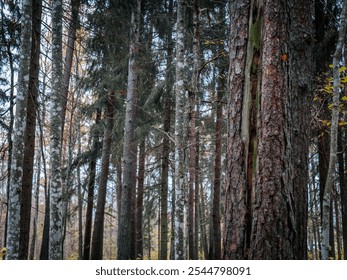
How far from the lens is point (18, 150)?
16.9 feet

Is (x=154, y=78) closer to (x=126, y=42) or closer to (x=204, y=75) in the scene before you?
(x=204, y=75)

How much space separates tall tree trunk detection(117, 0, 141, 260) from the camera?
805 centimetres

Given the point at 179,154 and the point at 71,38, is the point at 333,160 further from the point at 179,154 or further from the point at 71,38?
the point at 71,38

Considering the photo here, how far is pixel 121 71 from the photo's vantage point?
10.8 m

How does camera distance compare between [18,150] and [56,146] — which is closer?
[18,150]

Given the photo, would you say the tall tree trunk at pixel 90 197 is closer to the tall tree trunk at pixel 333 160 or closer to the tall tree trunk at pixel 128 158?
the tall tree trunk at pixel 128 158

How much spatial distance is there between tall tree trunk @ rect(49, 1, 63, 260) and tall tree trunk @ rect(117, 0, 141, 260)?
2.93 metres

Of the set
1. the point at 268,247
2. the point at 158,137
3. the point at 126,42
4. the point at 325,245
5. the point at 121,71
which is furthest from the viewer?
the point at 158,137

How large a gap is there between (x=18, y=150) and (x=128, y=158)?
3.68 m

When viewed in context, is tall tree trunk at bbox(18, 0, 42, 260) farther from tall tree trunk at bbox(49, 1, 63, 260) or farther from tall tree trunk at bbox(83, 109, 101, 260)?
tall tree trunk at bbox(83, 109, 101, 260)

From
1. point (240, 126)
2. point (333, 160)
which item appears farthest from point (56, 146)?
point (333, 160)

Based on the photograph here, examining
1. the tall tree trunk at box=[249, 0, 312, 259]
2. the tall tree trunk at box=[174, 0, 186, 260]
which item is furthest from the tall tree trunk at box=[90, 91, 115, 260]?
the tall tree trunk at box=[249, 0, 312, 259]
